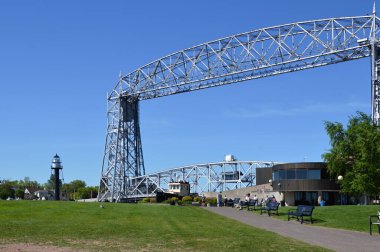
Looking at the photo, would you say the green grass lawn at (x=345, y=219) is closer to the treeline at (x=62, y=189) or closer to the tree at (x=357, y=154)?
the tree at (x=357, y=154)

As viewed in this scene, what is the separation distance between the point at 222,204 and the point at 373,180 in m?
32.4

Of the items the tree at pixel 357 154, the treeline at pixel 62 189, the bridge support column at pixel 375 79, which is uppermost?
the bridge support column at pixel 375 79

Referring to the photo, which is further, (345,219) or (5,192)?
(5,192)

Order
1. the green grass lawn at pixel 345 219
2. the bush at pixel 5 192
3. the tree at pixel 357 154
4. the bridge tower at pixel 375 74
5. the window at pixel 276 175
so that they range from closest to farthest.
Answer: the green grass lawn at pixel 345 219
the tree at pixel 357 154
the bridge tower at pixel 375 74
the window at pixel 276 175
the bush at pixel 5 192

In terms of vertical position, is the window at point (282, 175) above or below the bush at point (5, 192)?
above

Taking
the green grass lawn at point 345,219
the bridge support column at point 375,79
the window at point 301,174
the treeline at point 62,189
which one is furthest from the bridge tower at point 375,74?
the treeline at point 62,189

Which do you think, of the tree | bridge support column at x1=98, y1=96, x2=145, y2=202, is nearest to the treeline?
bridge support column at x1=98, y1=96, x2=145, y2=202

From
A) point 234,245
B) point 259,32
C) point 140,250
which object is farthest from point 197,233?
point 259,32

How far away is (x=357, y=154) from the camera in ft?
111

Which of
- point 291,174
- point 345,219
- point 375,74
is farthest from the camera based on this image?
point 291,174

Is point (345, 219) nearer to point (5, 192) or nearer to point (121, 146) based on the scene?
point (121, 146)

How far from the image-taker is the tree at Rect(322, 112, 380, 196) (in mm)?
30891

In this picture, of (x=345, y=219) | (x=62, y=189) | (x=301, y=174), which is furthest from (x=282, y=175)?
(x=62, y=189)

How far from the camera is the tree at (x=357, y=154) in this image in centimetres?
3089
